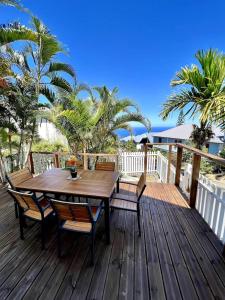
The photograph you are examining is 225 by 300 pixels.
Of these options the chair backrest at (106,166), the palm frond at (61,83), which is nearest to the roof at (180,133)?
the palm frond at (61,83)

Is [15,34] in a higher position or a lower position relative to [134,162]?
higher

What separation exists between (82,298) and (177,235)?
4.84 feet

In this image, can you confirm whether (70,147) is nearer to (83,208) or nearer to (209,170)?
(83,208)

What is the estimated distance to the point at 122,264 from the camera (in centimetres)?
173

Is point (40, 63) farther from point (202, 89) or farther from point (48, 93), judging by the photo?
point (202, 89)

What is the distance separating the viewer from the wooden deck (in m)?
1.42

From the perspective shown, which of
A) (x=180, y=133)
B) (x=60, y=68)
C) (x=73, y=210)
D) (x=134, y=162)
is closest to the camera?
(x=73, y=210)

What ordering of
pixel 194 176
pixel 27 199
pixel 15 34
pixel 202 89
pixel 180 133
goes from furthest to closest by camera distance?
A: pixel 180 133, pixel 15 34, pixel 202 89, pixel 194 176, pixel 27 199

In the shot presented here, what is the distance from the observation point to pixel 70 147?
5387mm

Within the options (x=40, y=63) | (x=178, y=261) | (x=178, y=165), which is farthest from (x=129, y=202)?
(x=40, y=63)

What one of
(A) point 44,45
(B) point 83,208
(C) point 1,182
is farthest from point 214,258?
(A) point 44,45

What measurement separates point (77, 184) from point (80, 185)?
0.07 metres

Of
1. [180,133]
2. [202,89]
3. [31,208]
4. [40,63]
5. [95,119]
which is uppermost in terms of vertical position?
[40,63]

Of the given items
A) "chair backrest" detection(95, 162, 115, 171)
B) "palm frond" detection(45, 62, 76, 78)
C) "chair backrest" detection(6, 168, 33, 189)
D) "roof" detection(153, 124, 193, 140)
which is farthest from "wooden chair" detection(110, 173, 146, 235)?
"roof" detection(153, 124, 193, 140)
